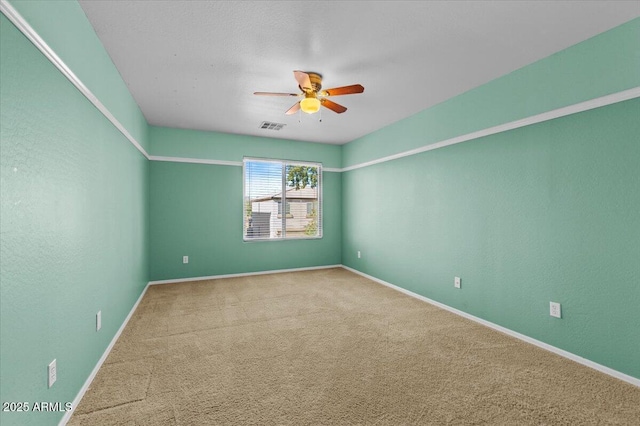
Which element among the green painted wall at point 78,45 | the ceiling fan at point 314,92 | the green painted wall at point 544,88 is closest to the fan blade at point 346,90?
the ceiling fan at point 314,92

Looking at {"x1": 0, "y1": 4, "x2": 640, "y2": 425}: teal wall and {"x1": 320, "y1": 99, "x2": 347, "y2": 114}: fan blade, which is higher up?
{"x1": 320, "y1": 99, "x2": 347, "y2": 114}: fan blade

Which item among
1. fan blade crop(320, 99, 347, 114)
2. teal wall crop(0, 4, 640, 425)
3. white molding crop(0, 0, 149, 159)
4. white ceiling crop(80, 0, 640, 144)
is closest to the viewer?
white molding crop(0, 0, 149, 159)

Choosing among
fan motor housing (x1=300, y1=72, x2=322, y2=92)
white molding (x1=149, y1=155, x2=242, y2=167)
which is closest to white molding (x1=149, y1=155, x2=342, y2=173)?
white molding (x1=149, y1=155, x2=242, y2=167)

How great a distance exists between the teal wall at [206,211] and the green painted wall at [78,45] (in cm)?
183

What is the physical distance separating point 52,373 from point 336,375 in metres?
1.75

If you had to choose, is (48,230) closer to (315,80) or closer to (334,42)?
(334,42)

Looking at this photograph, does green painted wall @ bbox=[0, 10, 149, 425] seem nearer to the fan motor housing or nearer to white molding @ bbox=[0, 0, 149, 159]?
white molding @ bbox=[0, 0, 149, 159]

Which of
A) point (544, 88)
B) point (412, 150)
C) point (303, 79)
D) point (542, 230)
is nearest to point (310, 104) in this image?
point (303, 79)

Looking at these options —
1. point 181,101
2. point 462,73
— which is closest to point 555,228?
point 462,73

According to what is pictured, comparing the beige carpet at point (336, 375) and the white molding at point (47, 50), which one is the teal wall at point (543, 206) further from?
the white molding at point (47, 50)

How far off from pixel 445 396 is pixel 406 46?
2.78 meters

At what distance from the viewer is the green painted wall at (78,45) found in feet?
4.96

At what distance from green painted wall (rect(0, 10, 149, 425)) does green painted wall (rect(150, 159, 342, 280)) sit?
2.43 meters

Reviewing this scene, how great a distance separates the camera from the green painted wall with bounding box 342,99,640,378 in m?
2.26
